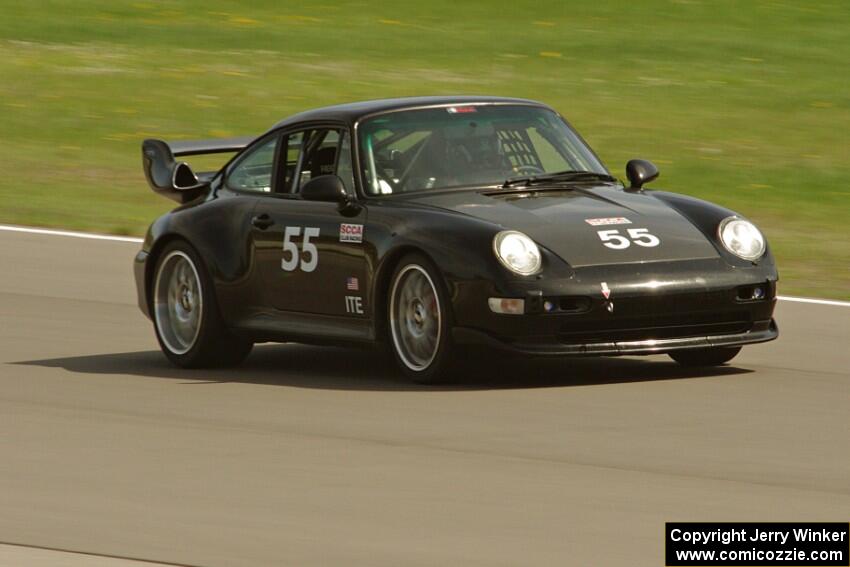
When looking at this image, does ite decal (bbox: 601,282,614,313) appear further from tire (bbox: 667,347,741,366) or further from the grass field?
the grass field

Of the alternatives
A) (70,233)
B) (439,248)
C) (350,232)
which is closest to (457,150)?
(350,232)

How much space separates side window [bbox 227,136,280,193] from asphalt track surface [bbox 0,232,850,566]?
0.97 meters

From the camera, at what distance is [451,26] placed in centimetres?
3008

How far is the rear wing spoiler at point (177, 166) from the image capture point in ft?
37.6

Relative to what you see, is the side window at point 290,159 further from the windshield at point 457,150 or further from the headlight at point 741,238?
the headlight at point 741,238

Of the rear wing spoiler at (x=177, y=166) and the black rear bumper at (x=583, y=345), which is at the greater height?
the rear wing spoiler at (x=177, y=166)

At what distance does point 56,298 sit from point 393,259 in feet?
13.3

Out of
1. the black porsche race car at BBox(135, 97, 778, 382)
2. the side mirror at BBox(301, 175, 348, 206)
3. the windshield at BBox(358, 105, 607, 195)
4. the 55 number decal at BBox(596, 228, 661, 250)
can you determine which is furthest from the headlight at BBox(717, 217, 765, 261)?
the side mirror at BBox(301, 175, 348, 206)

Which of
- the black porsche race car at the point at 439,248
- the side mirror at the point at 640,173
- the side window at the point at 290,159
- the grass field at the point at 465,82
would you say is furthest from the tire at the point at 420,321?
the grass field at the point at 465,82

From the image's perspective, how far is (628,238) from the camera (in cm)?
956

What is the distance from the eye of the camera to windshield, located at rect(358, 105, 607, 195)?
10289mm

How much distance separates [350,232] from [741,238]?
75.0 inches

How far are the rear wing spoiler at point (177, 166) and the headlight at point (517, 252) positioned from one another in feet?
8.43

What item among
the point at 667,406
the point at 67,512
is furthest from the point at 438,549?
the point at 667,406
